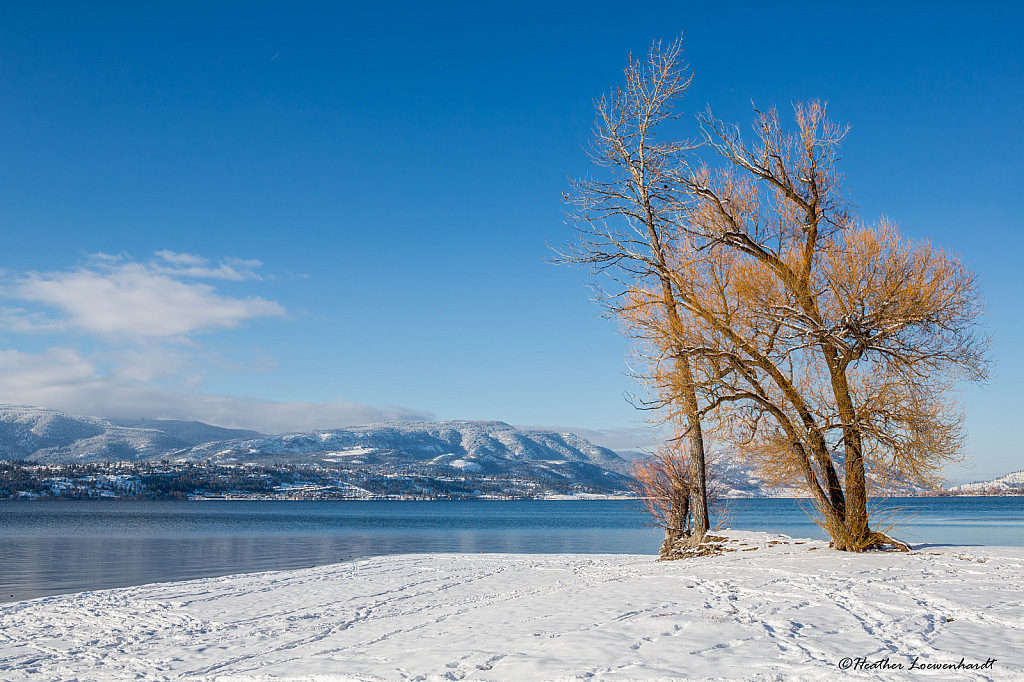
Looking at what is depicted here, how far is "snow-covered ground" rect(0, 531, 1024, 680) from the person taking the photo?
283 inches

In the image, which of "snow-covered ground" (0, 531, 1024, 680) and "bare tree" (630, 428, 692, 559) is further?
"bare tree" (630, 428, 692, 559)

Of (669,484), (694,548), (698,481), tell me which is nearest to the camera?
(694,548)

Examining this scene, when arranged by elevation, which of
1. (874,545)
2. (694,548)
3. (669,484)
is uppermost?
(669,484)

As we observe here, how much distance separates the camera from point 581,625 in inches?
374

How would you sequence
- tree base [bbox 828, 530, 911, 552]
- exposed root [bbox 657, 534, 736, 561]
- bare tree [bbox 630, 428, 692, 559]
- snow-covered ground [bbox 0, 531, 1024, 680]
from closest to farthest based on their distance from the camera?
1. snow-covered ground [bbox 0, 531, 1024, 680]
2. tree base [bbox 828, 530, 911, 552]
3. exposed root [bbox 657, 534, 736, 561]
4. bare tree [bbox 630, 428, 692, 559]

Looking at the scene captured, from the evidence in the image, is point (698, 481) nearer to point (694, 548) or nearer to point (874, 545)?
point (694, 548)

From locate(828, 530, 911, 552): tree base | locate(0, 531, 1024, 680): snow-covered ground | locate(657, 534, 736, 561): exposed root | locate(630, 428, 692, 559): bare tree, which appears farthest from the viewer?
locate(630, 428, 692, 559): bare tree

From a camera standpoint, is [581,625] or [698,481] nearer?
[581,625]

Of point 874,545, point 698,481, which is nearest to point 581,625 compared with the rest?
point 874,545

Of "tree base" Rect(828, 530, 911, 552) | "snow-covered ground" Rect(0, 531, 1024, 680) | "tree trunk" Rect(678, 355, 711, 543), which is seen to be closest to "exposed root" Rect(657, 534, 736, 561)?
"tree trunk" Rect(678, 355, 711, 543)

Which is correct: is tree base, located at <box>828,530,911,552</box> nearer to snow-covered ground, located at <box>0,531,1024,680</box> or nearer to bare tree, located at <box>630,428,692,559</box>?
snow-covered ground, located at <box>0,531,1024,680</box>

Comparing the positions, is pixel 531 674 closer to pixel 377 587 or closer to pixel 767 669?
pixel 767 669

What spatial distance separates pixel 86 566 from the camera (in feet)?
101

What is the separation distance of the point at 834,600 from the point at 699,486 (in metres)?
9.27
